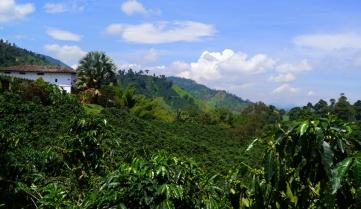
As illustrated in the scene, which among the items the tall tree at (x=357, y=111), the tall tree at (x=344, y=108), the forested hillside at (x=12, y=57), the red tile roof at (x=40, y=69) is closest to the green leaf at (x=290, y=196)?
the red tile roof at (x=40, y=69)

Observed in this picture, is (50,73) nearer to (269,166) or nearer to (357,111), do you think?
(357,111)

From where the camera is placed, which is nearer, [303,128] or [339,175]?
[339,175]

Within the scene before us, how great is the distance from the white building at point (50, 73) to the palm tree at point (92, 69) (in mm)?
5851

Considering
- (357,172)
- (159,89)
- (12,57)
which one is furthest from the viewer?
(159,89)

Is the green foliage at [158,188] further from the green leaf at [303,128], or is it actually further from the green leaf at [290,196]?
the green leaf at [303,128]

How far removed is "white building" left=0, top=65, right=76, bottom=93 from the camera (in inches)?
2183

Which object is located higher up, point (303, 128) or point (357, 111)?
point (303, 128)

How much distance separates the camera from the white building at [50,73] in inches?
2183

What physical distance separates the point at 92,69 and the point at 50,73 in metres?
9.61

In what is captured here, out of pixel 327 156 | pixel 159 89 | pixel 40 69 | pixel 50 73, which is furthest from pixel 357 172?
pixel 159 89

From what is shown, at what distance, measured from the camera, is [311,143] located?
2.17 metres

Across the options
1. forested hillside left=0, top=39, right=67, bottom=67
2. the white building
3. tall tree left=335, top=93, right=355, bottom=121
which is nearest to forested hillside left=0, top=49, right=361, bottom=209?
the white building

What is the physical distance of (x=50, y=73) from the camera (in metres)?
56.2

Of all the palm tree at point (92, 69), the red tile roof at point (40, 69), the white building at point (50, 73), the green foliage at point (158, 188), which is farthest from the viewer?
the red tile roof at point (40, 69)
